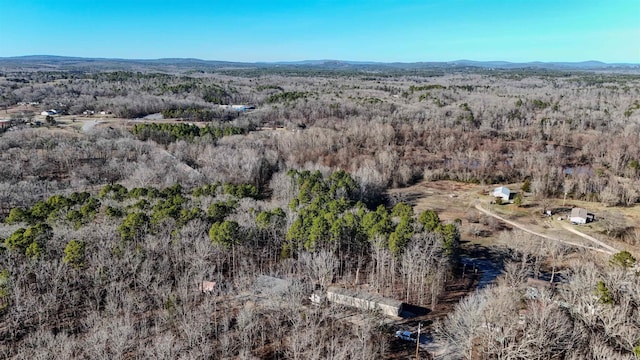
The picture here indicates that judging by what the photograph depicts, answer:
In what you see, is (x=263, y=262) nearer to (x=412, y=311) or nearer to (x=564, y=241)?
(x=412, y=311)

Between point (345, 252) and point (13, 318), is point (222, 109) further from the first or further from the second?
point (13, 318)

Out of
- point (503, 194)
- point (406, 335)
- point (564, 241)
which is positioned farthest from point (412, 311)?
point (503, 194)

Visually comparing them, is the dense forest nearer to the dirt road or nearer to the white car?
the white car

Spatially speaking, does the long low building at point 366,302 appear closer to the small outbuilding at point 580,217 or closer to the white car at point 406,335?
the white car at point 406,335

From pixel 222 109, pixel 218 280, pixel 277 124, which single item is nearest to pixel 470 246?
pixel 218 280

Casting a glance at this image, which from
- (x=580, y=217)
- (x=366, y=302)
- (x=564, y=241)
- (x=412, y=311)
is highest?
(x=366, y=302)

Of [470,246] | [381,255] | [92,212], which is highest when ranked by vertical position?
[92,212]
